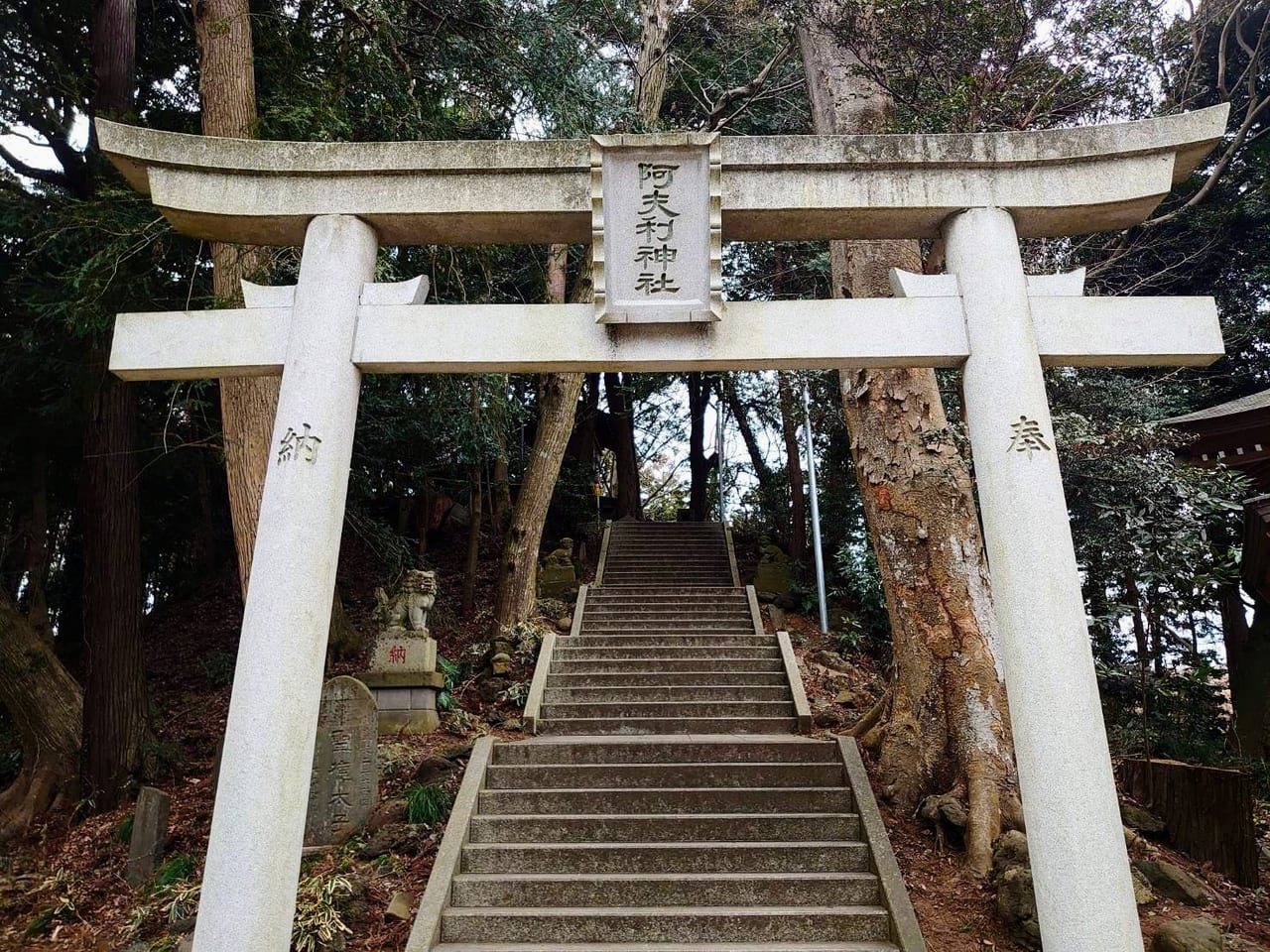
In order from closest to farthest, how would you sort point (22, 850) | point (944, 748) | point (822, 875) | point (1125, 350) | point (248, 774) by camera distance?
point (248, 774), point (1125, 350), point (822, 875), point (944, 748), point (22, 850)

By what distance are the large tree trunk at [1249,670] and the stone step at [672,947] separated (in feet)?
20.8

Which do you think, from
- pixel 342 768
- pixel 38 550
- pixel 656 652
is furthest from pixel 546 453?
pixel 342 768

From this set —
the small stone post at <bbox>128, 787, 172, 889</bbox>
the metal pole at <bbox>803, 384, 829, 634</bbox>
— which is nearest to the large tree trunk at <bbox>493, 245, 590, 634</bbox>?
the metal pole at <bbox>803, 384, 829, 634</bbox>

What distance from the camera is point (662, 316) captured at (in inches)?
148

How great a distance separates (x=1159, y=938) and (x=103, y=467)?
8956 mm

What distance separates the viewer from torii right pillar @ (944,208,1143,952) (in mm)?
3049

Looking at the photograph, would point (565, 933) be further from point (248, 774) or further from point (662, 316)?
point (662, 316)

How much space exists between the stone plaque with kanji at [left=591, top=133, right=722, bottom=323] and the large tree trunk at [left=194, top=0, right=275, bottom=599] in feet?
12.1

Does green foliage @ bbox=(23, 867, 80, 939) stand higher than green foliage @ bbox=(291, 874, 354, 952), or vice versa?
green foliage @ bbox=(291, 874, 354, 952)

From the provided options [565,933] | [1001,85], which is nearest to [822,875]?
[565,933]

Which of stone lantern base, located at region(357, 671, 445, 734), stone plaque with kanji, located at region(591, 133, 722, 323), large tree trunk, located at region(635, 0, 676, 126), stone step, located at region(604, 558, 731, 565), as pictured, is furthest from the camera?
stone step, located at region(604, 558, 731, 565)

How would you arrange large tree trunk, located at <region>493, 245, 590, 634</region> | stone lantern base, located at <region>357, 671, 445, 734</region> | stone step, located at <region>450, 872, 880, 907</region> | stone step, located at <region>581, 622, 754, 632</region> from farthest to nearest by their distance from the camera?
1. large tree trunk, located at <region>493, 245, 590, 634</region>
2. stone step, located at <region>581, 622, 754, 632</region>
3. stone lantern base, located at <region>357, 671, 445, 734</region>
4. stone step, located at <region>450, 872, 880, 907</region>

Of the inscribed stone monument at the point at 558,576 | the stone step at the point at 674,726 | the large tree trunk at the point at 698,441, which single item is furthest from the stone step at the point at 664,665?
the large tree trunk at the point at 698,441

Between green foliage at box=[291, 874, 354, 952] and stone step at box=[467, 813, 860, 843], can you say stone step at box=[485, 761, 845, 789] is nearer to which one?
stone step at box=[467, 813, 860, 843]
